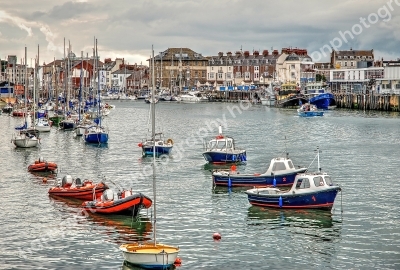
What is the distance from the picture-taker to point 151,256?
26969 millimetres

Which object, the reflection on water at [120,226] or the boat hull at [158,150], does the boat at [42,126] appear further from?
the reflection on water at [120,226]

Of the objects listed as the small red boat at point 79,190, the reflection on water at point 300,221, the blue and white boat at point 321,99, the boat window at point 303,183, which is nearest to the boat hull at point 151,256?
the reflection on water at point 300,221

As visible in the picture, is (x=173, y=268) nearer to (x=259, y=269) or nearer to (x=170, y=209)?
(x=259, y=269)

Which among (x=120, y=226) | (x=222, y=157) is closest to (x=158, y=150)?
(x=222, y=157)

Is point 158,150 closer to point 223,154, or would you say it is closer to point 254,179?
point 223,154

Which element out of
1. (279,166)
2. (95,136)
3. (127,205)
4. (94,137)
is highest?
(95,136)

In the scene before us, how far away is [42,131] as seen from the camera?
8819cm

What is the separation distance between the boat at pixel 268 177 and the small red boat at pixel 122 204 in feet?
30.7

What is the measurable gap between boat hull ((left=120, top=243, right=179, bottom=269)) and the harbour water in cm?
101

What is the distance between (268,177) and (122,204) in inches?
448

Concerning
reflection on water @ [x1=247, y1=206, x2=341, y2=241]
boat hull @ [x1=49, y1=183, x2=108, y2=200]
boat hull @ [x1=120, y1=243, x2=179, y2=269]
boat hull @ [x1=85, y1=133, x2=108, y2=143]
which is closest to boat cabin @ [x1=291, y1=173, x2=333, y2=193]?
reflection on water @ [x1=247, y1=206, x2=341, y2=241]

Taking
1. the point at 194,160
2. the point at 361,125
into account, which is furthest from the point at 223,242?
the point at 361,125

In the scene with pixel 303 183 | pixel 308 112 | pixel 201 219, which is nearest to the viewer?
pixel 201 219

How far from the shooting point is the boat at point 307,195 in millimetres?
37750
